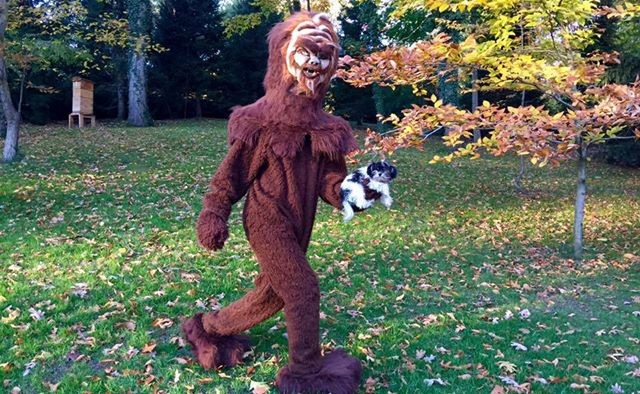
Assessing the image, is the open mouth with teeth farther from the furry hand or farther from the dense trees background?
the dense trees background

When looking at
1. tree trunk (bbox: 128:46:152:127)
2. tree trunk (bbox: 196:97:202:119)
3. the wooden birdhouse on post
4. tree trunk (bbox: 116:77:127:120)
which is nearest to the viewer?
the wooden birdhouse on post

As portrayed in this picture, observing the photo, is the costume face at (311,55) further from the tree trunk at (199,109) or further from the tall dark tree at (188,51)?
the tree trunk at (199,109)

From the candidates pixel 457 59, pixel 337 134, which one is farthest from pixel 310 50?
pixel 457 59

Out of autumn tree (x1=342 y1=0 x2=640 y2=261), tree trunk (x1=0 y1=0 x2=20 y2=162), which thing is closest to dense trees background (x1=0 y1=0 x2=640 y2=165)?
tree trunk (x1=0 y1=0 x2=20 y2=162)

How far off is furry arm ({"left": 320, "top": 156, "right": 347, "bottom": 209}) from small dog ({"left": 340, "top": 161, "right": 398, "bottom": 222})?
0.12 metres

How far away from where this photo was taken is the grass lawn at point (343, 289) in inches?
144

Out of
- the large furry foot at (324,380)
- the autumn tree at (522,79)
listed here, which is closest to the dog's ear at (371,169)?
the large furry foot at (324,380)

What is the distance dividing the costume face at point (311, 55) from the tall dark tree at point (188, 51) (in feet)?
68.2

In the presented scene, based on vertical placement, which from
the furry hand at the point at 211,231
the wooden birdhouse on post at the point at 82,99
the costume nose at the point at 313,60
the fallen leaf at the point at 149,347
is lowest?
the fallen leaf at the point at 149,347

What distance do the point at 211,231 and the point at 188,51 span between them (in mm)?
22106

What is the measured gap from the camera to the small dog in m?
2.91

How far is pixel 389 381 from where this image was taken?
355cm

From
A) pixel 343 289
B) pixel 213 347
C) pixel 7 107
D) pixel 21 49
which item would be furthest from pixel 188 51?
pixel 213 347

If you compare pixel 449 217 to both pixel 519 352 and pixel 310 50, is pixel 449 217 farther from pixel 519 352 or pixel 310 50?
pixel 310 50
